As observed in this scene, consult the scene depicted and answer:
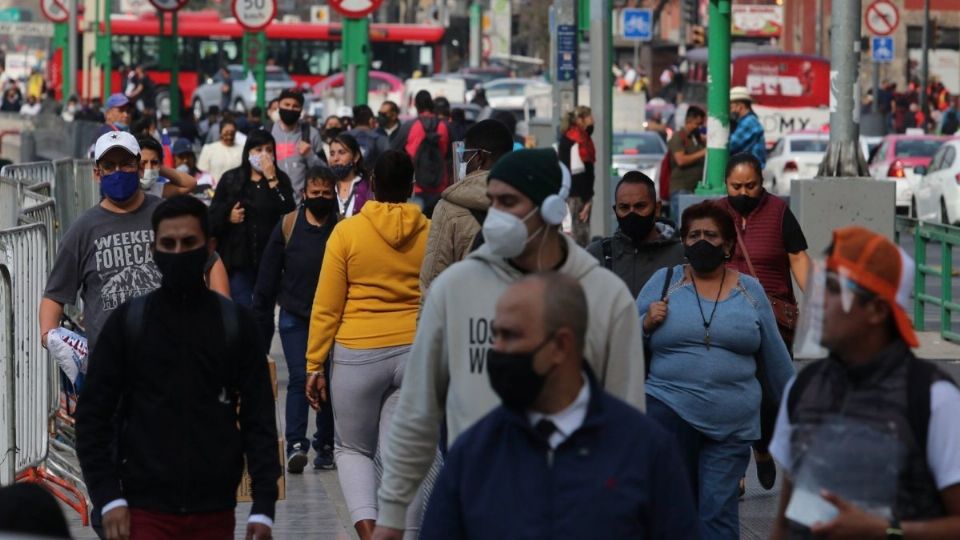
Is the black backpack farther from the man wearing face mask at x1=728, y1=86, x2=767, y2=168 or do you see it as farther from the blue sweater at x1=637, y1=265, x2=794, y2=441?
the blue sweater at x1=637, y1=265, x2=794, y2=441

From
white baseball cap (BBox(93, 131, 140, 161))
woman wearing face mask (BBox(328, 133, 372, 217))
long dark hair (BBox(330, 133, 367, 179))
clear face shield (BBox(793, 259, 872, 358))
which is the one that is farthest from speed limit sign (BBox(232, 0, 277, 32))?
clear face shield (BBox(793, 259, 872, 358))

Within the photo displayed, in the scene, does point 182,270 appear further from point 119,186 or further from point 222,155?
point 222,155

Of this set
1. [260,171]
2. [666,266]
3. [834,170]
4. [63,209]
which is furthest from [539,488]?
[63,209]

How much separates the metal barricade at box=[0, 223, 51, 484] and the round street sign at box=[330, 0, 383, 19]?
11.4 m

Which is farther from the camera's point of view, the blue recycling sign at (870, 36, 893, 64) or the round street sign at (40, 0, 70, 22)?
the round street sign at (40, 0, 70, 22)

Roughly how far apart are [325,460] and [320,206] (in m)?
1.34

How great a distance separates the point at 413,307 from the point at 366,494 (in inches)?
31.3

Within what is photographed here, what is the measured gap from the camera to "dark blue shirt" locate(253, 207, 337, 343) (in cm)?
1049

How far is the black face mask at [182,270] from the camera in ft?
18.7

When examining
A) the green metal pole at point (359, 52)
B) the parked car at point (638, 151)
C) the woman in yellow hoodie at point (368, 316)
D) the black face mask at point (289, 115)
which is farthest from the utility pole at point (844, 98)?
the parked car at point (638, 151)

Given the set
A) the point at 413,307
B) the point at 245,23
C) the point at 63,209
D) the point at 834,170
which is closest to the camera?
the point at 413,307

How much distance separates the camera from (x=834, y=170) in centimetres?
1498

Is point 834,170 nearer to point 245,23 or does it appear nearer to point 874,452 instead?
point 874,452

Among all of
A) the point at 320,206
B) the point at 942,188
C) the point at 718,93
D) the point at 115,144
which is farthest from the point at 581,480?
the point at 942,188
